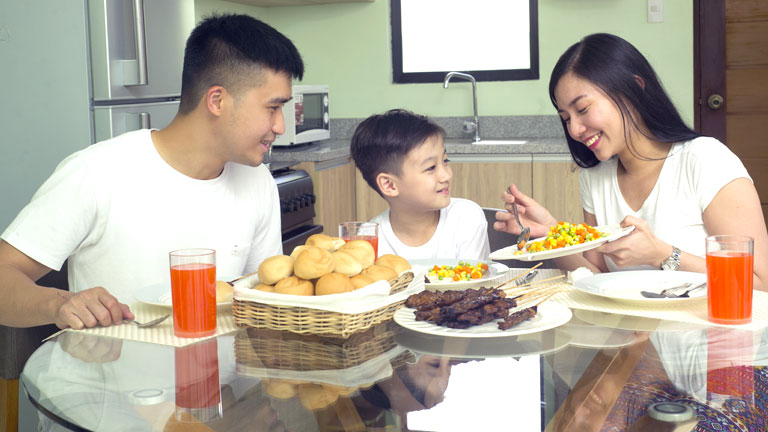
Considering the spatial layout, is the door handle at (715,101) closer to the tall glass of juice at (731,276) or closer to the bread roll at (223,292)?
the tall glass of juice at (731,276)

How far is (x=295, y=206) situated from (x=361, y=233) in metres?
1.90

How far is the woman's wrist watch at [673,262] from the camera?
1653mm

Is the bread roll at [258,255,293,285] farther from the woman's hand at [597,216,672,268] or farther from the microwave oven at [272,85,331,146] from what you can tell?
the microwave oven at [272,85,331,146]

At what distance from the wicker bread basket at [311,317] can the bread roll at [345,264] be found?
65mm

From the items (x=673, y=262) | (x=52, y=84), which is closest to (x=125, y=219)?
(x=673, y=262)

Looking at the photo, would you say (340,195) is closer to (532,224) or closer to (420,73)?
(420,73)

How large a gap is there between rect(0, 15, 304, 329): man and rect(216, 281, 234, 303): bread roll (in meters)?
0.36

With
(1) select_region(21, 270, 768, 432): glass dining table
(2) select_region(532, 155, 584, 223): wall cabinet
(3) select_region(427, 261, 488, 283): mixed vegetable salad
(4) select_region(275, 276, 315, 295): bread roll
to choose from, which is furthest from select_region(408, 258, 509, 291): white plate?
(2) select_region(532, 155, 584, 223): wall cabinet

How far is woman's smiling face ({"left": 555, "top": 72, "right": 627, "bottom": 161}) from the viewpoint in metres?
1.92

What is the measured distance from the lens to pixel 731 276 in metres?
1.23

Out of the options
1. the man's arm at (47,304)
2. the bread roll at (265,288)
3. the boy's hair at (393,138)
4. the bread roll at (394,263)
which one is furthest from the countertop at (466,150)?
the bread roll at (265,288)

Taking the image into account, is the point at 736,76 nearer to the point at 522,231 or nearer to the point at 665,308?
the point at 522,231

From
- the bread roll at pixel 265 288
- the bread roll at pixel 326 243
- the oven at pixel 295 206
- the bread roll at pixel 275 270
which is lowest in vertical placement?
the oven at pixel 295 206

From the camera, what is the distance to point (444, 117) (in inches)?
182
